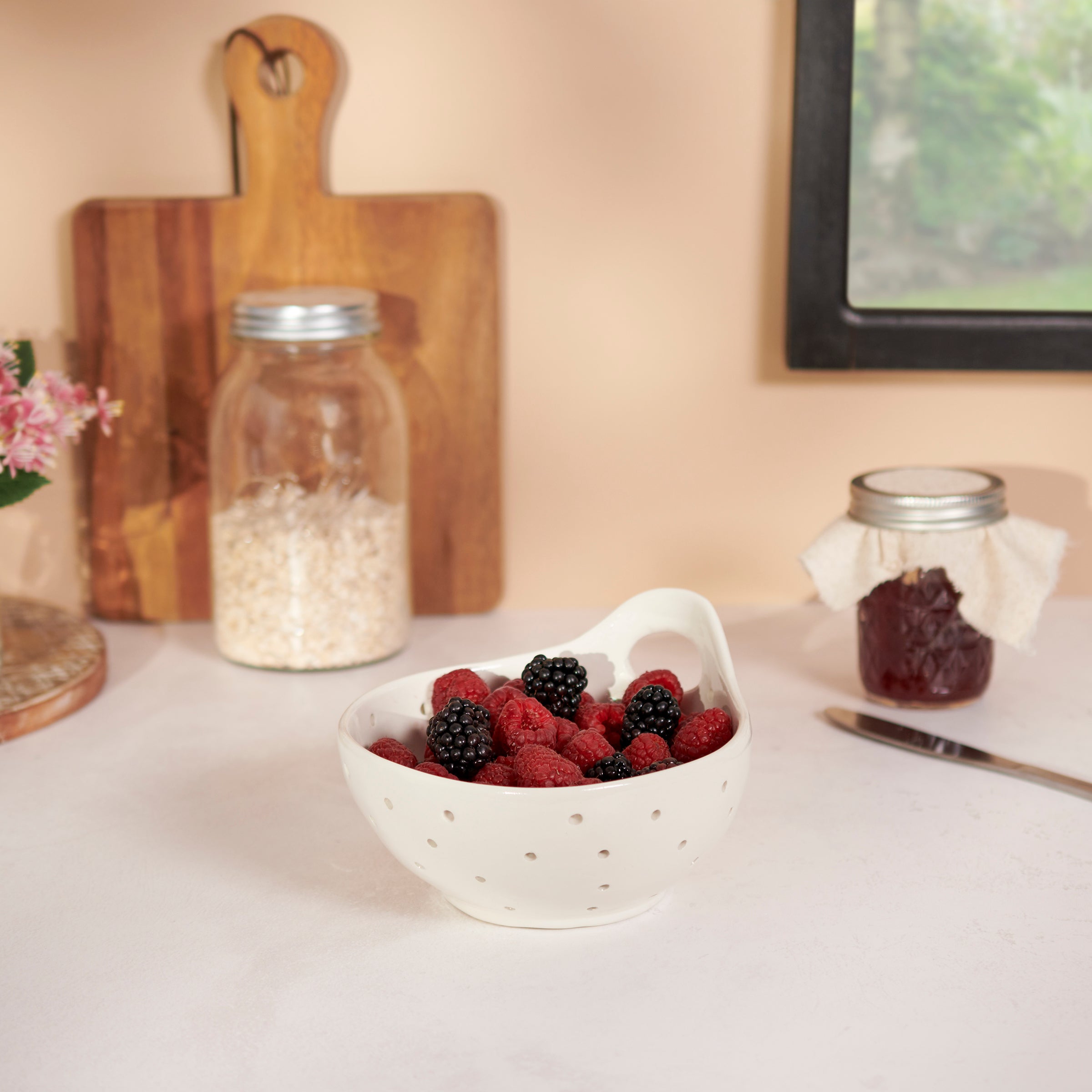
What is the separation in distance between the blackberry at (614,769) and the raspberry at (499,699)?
87 millimetres

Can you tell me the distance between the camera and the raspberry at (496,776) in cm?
68

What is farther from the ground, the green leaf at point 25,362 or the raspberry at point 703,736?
the green leaf at point 25,362

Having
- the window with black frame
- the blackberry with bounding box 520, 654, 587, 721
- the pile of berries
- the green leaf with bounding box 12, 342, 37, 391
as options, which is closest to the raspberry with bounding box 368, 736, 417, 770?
the pile of berries

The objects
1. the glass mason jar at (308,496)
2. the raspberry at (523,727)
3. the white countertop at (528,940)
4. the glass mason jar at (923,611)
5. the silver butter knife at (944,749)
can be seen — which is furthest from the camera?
the glass mason jar at (308,496)

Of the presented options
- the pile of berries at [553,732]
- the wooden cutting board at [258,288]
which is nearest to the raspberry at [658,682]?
the pile of berries at [553,732]

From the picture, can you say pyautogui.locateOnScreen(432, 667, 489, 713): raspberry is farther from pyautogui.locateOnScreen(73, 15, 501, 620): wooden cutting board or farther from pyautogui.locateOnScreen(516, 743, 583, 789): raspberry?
pyautogui.locateOnScreen(73, 15, 501, 620): wooden cutting board

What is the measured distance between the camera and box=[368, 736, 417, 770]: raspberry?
0.70 m

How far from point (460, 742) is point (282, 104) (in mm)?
721

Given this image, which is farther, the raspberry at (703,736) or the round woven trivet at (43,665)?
the round woven trivet at (43,665)

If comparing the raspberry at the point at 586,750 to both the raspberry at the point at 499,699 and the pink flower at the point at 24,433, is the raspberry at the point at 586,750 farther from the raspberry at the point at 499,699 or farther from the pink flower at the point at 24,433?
the pink flower at the point at 24,433

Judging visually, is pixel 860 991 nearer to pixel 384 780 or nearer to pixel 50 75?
pixel 384 780

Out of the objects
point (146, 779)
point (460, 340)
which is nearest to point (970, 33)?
point (460, 340)

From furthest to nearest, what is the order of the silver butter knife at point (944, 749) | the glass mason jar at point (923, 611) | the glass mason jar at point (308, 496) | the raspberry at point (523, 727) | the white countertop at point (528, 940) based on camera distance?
the glass mason jar at point (308, 496)
the glass mason jar at point (923, 611)
the silver butter knife at point (944, 749)
the raspberry at point (523, 727)
the white countertop at point (528, 940)

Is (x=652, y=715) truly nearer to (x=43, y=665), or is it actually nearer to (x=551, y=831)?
(x=551, y=831)
